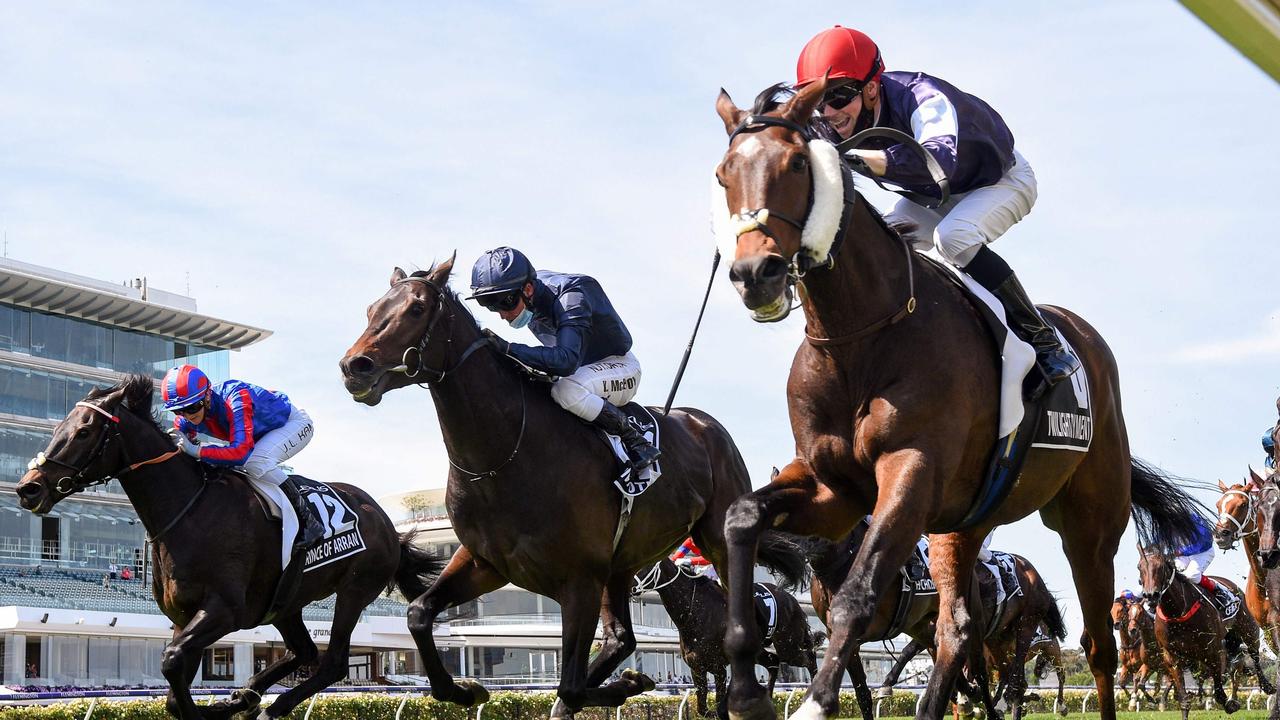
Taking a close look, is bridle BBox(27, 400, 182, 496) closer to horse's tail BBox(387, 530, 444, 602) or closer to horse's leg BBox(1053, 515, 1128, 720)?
horse's tail BBox(387, 530, 444, 602)

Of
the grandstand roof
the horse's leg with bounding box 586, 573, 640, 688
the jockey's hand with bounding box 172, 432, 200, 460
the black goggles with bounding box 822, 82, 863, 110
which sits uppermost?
the grandstand roof

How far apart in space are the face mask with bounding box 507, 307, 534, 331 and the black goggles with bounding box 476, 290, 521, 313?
0.10 meters

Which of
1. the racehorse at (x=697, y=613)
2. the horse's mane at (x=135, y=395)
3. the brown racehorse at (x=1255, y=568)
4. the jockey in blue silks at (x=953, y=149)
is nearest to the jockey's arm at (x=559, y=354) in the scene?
the jockey in blue silks at (x=953, y=149)

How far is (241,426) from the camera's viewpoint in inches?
376

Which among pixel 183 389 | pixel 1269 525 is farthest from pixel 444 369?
pixel 1269 525

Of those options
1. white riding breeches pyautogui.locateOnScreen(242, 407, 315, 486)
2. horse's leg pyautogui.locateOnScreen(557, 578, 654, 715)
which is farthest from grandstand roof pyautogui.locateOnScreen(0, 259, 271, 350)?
horse's leg pyautogui.locateOnScreen(557, 578, 654, 715)

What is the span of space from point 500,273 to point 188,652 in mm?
3010

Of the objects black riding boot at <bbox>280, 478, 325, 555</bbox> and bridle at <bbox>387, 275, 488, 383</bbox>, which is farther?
black riding boot at <bbox>280, 478, 325, 555</bbox>

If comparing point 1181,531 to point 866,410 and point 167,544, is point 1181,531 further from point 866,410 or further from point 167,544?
point 167,544

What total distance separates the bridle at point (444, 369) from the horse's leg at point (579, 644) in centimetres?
75

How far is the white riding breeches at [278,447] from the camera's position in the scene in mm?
9516

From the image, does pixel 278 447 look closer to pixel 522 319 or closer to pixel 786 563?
pixel 522 319

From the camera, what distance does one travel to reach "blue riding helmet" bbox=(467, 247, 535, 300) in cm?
779

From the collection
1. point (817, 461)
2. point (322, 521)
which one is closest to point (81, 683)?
point (322, 521)
